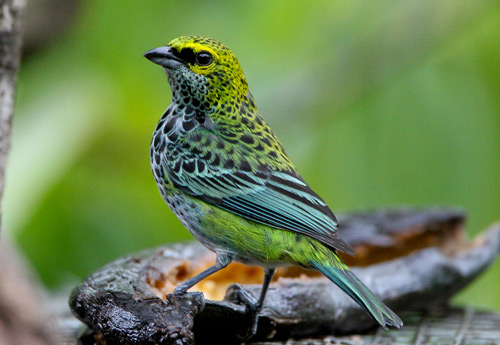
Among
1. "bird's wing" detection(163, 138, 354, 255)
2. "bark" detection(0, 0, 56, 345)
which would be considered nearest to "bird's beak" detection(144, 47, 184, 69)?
"bird's wing" detection(163, 138, 354, 255)

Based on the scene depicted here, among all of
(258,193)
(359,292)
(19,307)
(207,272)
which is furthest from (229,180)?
(19,307)

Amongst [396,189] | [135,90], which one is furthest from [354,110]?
[135,90]

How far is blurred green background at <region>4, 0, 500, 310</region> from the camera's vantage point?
23.2 feet

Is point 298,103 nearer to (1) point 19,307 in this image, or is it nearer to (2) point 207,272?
(2) point 207,272

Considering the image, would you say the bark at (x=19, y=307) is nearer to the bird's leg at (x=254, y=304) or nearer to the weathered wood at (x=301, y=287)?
the weathered wood at (x=301, y=287)

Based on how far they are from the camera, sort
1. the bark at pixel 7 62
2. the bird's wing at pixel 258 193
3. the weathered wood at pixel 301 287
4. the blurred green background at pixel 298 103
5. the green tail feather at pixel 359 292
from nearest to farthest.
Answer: the weathered wood at pixel 301 287, the green tail feather at pixel 359 292, the bird's wing at pixel 258 193, the bark at pixel 7 62, the blurred green background at pixel 298 103

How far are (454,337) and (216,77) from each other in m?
1.75

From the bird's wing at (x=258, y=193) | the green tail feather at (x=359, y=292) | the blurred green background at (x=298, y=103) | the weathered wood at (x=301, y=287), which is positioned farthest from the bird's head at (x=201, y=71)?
the blurred green background at (x=298, y=103)

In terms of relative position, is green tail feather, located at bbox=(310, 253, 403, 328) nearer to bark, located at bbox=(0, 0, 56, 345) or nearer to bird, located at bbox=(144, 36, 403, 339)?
bird, located at bbox=(144, 36, 403, 339)

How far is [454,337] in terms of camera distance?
3.72 metres

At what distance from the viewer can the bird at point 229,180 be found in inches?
134

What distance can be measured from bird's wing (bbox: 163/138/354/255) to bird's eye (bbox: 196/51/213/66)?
0.43 m

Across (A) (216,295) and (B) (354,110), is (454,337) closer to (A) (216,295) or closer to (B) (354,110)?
(A) (216,295)

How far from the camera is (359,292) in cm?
316
